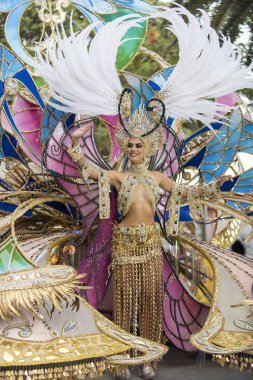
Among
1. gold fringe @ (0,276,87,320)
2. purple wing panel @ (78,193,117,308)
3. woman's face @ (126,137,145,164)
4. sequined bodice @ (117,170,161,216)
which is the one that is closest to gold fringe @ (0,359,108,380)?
gold fringe @ (0,276,87,320)

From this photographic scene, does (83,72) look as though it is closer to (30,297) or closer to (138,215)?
(138,215)

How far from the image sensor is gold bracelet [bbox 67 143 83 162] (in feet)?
17.0

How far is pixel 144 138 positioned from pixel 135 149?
0.10 meters

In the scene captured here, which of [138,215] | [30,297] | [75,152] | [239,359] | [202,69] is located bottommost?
[239,359]

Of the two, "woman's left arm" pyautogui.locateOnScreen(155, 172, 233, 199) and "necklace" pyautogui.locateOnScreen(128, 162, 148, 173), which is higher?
"necklace" pyautogui.locateOnScreen(128, 162, 148, 173)

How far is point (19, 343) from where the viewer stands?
4613 mm

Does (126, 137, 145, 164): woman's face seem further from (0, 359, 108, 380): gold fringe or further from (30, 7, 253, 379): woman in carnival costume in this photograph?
(0, 359, 108, 380): gold fringe

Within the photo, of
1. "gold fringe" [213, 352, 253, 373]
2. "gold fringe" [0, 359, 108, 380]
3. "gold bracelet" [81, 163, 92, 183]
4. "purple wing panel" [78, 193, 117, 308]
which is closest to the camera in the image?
"gold fringe" [0, 359, 108, 380]

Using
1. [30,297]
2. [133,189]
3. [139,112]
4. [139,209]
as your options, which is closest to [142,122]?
[139,112]

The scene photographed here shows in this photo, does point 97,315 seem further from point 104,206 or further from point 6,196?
point 6,196

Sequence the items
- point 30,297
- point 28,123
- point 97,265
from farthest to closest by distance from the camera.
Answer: point 28,123 → point 97,265 → point 30,297

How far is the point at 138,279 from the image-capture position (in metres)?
5.42

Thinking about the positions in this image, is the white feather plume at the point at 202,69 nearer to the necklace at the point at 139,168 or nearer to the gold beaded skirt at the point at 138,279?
the necklace at the point at 139,168

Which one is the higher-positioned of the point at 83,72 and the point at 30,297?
the point at 83,72
